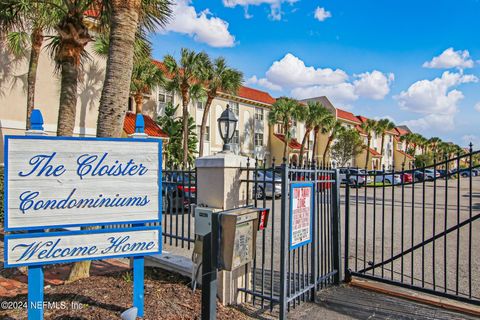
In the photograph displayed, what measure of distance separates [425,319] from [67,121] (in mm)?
6464

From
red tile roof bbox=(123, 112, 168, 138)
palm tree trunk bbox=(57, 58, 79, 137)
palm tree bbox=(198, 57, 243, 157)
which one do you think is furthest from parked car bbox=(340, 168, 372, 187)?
palm tree bbox=(198, 57, 243, 157)

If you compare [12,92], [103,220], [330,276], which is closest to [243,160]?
[103,220]

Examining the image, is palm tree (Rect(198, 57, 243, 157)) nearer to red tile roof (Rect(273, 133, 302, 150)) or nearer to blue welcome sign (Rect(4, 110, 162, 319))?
red tile roof (Rect(273, 133, 302, 150))

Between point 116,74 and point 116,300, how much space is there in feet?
9.12

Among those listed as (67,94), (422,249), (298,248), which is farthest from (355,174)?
(67,94)

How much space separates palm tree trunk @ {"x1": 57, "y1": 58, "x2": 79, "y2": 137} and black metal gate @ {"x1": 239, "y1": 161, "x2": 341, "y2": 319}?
3906 millimetres

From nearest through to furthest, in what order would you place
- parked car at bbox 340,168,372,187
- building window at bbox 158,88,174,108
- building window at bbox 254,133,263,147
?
parked car at bbox 340,168,372,187
building window at bbox 158,88,174,108
building window at bbox 254,133,263,147

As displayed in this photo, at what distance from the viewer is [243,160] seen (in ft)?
12.9

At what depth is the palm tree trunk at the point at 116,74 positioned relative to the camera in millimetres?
4266

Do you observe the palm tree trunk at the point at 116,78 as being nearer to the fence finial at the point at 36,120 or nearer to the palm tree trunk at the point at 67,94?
the fence finial at the point at 36,120

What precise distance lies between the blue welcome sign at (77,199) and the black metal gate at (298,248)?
125 cm

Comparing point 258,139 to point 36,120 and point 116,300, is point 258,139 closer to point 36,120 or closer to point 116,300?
point 116,300

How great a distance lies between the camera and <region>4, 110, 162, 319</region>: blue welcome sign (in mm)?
2783

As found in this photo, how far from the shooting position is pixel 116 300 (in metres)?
3.62
